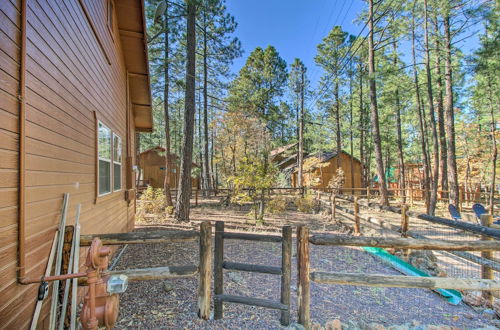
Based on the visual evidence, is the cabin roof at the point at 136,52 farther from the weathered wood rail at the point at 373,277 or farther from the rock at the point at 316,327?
the rock at the point at 316,327

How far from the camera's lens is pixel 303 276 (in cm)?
258

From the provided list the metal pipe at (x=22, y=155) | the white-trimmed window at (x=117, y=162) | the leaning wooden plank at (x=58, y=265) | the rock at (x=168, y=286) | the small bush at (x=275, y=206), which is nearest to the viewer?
the metal pipe at (x=22, y=155)

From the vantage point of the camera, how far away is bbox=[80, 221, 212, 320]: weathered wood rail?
2.50 meters

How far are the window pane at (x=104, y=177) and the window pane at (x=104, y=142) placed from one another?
0.14 metres

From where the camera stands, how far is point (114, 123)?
17.9 ft

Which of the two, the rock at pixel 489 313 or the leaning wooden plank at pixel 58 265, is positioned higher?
the leaning wooden plank at pixel 58 265

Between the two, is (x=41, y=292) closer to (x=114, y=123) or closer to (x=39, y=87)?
(x=39, y=87)

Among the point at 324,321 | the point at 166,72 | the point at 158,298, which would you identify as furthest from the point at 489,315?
the point at 166,72

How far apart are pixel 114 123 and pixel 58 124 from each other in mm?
2920

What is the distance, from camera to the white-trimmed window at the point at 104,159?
4285mm

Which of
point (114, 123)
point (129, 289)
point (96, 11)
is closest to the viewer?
point (129, 289)

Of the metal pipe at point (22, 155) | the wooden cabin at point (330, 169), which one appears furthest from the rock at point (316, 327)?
the wooden cabin at point (330, 169)

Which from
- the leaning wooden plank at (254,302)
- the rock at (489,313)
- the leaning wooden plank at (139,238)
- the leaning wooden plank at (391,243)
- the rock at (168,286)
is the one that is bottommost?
the rock at (489,313)

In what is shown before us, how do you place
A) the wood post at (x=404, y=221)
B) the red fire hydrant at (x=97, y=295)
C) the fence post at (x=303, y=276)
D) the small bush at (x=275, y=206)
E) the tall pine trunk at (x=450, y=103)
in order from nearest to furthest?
the red fire hydrant at (x=97, y=295) → the fence post at (x=303, y=276) → the wood post at (x=404, y=221) → the small bush at (x=275, y=206) → the tall pine trunk at (x=450, y=103)
